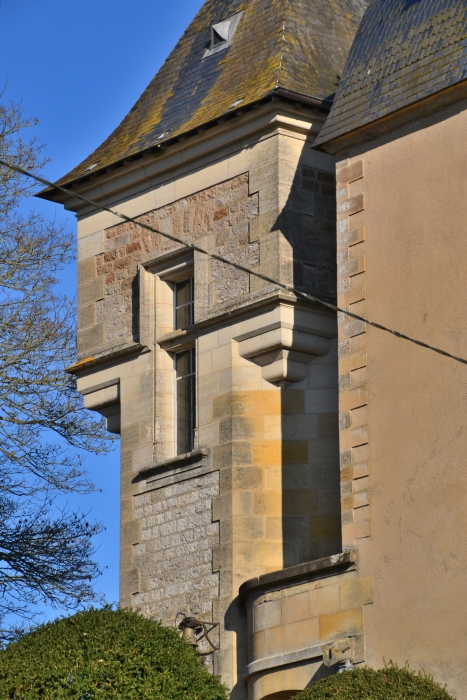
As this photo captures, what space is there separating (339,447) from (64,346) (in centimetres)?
741

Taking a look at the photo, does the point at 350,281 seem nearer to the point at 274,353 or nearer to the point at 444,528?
the point at 274,353

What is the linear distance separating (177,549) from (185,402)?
1682 millimetres

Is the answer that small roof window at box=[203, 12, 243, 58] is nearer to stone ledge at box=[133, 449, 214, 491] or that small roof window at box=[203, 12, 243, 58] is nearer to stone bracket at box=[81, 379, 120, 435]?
stone bracket at box=[81, 379, 120, 435]

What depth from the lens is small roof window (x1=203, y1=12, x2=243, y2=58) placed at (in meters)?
18.9

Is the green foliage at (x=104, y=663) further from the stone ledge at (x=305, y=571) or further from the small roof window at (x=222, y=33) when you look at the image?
the small roof window at (x=222, y=33)

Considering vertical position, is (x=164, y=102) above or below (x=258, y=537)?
above

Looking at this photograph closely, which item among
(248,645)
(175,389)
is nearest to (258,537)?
(248,645)

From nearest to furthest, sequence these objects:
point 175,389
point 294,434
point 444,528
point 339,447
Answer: point 444,528
point 339,447
point 294,434
point 175,389

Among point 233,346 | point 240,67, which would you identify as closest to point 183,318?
point 233,346

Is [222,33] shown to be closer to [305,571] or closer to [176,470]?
[176,470]

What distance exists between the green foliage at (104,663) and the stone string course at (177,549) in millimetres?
1013

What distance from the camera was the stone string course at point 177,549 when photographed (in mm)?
16391

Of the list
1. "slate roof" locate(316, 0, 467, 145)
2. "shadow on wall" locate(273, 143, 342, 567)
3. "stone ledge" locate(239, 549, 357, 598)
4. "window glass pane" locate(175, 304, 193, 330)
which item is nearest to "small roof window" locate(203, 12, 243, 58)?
"shadow on wall" locate(273, 143, 342, 567)

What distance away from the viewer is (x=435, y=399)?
1442 centimetres
